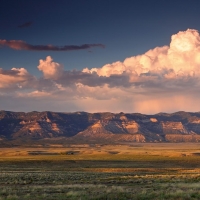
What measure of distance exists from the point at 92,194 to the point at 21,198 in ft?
15.4

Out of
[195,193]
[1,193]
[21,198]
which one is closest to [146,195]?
[195,193]

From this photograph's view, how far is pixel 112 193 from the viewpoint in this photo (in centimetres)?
2406

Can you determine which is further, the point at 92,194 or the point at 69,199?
the point at 92,194

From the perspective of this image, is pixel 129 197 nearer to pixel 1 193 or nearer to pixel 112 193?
pixel 112 193

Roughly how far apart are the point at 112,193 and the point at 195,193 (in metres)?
5.56

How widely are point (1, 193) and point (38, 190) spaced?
3.12m

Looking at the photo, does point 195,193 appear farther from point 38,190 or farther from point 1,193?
point 1,193

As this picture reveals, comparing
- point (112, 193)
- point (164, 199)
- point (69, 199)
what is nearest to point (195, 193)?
point (164, 199)

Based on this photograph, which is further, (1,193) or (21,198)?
(1,193)

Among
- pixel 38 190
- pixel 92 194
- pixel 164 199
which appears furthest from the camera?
pixel 38 190

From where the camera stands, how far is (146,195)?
23078 mm

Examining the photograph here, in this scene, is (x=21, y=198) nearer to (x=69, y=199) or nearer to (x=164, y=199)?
(x=69, y=199)

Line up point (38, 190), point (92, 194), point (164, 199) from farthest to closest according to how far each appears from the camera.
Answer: point (38, 190) < point (92, 194) < point (164, 199)

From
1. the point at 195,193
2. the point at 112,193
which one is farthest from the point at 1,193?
the point at 195,193
